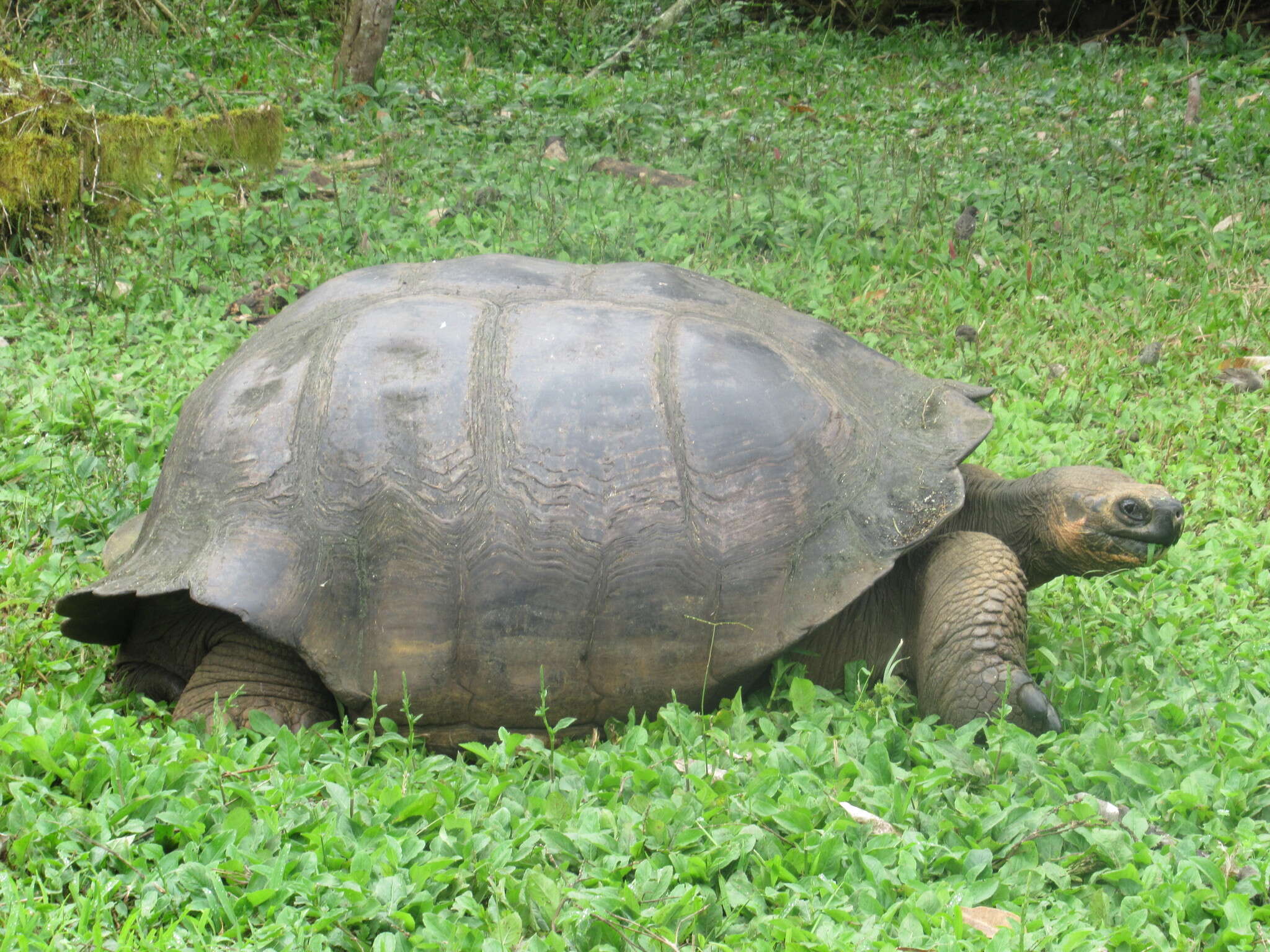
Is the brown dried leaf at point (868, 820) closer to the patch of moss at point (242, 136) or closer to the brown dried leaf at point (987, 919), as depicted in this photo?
the brown dried leaf at point (987, 919)

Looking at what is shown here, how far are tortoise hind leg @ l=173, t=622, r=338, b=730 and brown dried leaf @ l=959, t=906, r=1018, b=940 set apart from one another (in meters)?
1.75

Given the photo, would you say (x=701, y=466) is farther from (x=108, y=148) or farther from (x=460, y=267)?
(x=108, y=148)

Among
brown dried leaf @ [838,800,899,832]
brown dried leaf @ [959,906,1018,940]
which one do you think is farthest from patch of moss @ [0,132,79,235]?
brown dried leaf @ [959,906,1018,940]

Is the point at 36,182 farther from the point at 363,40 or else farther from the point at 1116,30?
the point at 1116,30

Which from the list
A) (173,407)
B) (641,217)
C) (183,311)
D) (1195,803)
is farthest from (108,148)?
(1195,803)

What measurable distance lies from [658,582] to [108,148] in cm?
458

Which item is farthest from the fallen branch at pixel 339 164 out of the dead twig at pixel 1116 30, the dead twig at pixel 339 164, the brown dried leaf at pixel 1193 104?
the dead twig at pixel 1116 30

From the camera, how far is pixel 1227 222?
6.35 metres

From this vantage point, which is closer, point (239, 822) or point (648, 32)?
point (239, 822)

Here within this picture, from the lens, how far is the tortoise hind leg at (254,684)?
3227 mm

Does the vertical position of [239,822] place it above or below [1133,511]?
below

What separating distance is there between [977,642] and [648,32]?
876 centimetres

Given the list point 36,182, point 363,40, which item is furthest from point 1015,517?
point 363,40

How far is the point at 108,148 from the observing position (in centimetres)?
618
